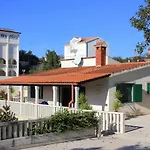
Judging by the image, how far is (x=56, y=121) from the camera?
32.4ft

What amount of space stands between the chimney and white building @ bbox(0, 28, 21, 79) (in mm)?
46795

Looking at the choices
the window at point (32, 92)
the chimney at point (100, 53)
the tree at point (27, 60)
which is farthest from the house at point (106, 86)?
the tree at point (27, 60)

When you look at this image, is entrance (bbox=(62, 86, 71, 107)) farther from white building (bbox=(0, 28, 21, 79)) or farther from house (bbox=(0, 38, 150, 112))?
white building (bbox=(0, 28, 21, 79))

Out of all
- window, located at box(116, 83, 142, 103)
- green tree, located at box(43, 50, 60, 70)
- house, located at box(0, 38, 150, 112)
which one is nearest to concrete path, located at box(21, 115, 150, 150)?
house, located at box(0, 38, 150, 112)

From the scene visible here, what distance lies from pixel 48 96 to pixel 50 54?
44.8m

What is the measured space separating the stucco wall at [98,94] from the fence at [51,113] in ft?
11.6

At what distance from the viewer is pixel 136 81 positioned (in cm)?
1866

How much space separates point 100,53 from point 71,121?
11.9 meters

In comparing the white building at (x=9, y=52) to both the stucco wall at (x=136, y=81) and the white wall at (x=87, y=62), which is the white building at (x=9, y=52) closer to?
the white wall at (x=87, y=62)

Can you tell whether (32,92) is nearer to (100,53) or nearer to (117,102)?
(100,53)

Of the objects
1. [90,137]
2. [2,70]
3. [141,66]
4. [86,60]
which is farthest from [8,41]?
[90,137]

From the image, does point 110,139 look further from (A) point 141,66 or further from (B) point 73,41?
(B) point 73,41

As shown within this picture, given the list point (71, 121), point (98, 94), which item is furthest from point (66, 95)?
point (71, 121)

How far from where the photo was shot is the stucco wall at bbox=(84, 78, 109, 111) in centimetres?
1750
